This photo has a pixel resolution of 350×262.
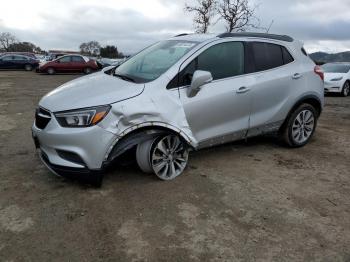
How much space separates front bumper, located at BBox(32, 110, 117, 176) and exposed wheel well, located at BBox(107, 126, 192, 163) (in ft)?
0.36

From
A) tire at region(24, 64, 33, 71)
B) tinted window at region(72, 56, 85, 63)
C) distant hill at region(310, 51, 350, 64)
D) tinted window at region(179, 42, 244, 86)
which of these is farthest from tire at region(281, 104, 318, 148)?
tire at region(24, 64, 33, 71)

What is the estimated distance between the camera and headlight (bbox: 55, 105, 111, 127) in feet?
13.5

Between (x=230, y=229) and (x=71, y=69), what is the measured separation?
88.3 feet

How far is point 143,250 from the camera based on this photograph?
3.30 meters

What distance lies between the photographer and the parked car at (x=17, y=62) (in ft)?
103

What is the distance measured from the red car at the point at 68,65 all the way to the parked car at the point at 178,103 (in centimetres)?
2412

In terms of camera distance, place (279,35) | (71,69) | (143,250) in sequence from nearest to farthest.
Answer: (143,250), (279,35), (71,69)

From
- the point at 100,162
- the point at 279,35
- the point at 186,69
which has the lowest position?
the point at 100,162

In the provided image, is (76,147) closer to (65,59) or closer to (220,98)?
(220,98)

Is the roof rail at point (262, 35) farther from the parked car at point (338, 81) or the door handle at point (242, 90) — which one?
the parked car at point (338, 81)

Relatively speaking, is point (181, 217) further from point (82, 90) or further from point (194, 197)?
point (82, 90)

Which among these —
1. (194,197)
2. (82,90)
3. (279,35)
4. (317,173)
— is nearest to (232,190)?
(194,197)

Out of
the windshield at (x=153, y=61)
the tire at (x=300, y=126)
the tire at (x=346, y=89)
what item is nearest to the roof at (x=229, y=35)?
the windshield at (x=153, y=61)

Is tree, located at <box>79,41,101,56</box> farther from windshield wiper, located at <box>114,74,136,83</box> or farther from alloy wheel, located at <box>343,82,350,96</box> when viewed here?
windshield wiper, located at <box>114,74,136,83</box>
